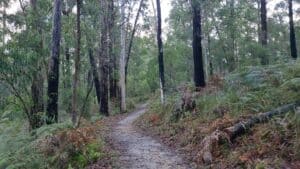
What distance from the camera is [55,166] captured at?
30.7 ft

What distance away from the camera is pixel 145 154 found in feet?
32.2

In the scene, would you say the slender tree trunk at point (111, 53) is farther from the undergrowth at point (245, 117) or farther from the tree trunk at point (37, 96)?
the tree trunk at point (37, 96)

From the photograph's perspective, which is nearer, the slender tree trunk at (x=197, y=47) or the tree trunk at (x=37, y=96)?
the tree trunk at (x=37, y=96)

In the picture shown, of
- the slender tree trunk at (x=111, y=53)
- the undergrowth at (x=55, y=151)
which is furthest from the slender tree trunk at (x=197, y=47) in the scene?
the slender tree trunk at (x=111, y=53)

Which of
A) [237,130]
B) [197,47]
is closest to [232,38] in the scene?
[197,47]

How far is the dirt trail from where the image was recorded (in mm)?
8727

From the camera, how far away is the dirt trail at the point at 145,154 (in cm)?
873

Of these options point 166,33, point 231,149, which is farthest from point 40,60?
point 166,33

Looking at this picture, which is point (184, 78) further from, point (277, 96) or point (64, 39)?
point (277, 96)

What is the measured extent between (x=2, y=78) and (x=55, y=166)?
4.24 meters

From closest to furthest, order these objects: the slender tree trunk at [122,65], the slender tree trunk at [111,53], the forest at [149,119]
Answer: the forest at [149,119]
the slender tree trunk at [111,53]
the slender tree trunk at [122,65]

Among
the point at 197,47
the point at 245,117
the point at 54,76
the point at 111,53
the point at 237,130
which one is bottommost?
the point at 237,130

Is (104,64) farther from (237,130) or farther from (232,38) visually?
(237,130)

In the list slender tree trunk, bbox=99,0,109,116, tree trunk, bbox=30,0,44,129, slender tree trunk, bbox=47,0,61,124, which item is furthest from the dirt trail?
slender tree trunk, bbox=99,0,109,116
